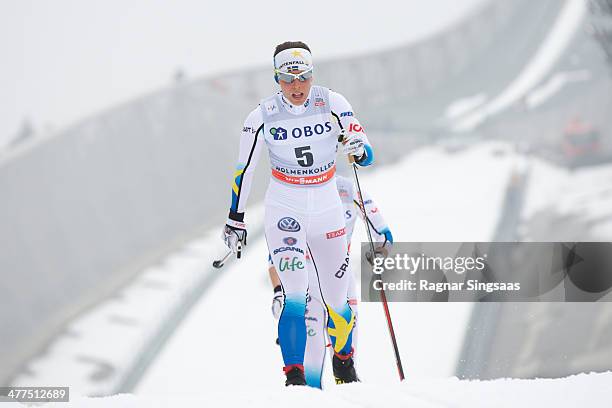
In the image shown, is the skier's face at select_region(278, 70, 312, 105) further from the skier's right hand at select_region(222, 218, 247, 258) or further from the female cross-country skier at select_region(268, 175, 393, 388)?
→ the female cross-country skier at select_region(268, 175, 393, 388)

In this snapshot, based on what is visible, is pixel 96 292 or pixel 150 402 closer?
pixel 150 402

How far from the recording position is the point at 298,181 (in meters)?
6.25

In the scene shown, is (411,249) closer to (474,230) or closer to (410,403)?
(410,403)

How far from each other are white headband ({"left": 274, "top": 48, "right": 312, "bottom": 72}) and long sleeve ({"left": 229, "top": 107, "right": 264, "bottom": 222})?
0.42m

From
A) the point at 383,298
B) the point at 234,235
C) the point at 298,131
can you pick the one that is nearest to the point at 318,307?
the point at 383,298

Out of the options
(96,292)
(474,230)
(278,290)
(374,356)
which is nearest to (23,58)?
(96,292)

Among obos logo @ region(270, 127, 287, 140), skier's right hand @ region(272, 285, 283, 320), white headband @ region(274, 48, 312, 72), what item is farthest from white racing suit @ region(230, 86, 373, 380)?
skier's right hand @ region(272, 285, 283, 320)

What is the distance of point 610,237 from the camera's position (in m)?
19.0

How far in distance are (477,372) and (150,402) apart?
346 inches

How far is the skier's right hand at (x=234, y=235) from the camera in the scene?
6340mm

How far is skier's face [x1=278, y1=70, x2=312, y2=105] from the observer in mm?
6176

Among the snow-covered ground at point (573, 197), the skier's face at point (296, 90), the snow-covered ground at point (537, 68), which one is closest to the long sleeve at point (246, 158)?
the skier's face at point (296, 90)
